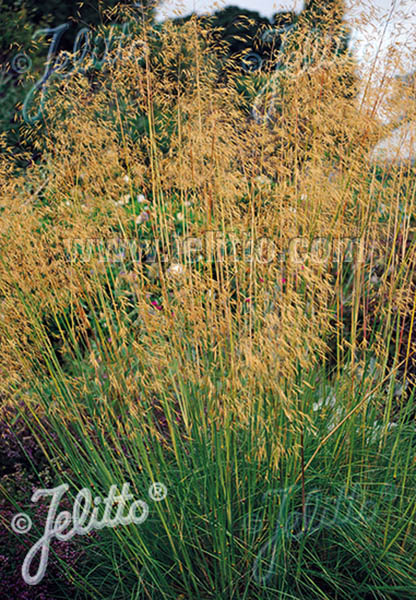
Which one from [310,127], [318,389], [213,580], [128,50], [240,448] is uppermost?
[128,50]

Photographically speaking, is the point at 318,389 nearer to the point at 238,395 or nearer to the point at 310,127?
the point at 238,395

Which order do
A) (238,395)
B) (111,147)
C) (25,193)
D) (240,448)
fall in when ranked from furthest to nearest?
1. (25,193)
2. (111,147)
3. (240,448)
4. (238,395)

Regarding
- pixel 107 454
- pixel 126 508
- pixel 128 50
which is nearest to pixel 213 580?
pixel 126 508

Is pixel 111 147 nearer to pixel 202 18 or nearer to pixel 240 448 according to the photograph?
pixel 202 18

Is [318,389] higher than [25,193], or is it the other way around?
[25,193]

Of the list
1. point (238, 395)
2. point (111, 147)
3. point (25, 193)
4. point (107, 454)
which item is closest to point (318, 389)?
point (238, 395)

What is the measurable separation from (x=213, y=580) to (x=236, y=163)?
1.57 m

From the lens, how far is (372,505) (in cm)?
210

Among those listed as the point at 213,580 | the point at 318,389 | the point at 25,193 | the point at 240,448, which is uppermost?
the point at 25,193

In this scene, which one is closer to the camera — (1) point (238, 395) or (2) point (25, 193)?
(1) point (238, 395)

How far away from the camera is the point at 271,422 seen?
1926 mm

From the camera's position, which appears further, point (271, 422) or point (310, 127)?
point (310, 127)

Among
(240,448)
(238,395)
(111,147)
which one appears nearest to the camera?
(238,395)

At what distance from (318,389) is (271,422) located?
771 mm
